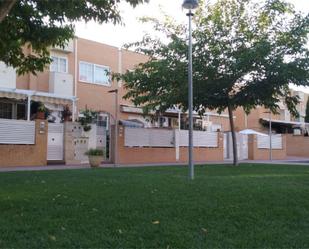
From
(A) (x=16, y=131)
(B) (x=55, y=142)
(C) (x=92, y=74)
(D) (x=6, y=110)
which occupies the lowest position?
(B) (x=55, y=142)

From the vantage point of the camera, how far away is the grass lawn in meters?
5.28

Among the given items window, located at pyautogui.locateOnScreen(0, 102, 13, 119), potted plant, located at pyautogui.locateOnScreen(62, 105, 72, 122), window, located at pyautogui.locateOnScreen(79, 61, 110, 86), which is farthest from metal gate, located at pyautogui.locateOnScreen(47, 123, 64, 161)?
window, located at pyautogui.locateOnScreen(79, 61, 110, 86)

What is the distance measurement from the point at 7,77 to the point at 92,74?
7.17 meters

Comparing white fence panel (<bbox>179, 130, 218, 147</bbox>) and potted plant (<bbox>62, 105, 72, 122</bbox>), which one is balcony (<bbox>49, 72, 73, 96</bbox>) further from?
white fence panel (<bbox>179, 130, 218, 147</bbox>)

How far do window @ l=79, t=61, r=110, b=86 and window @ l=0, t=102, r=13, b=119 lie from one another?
211 inches

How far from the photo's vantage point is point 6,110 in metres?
25.0

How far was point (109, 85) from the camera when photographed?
101ft

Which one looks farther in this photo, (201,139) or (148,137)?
(201,139)

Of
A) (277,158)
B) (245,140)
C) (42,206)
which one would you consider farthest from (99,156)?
(277,158)

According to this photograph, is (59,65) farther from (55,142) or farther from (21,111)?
(55,142)

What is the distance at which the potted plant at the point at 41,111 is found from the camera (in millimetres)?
21031

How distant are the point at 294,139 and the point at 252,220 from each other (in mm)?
38392

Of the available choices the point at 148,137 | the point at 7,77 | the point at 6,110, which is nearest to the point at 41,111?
the point at 7,77

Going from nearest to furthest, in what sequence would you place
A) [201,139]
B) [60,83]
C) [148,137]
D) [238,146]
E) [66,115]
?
[66,115] → [148,137] → [60,83] → [201,139] → [238,146]
